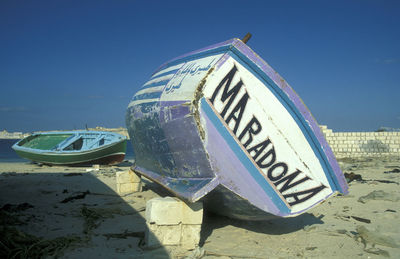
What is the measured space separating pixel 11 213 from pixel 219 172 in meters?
3.53

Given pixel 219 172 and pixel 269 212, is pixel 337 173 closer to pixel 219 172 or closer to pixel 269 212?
pixel 269 212

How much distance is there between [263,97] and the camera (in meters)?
3.59

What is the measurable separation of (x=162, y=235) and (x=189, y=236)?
0.98ft

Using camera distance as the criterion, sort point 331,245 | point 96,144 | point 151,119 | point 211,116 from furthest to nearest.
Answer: point 96,144
point 151,119
point 331,245
point 211,116

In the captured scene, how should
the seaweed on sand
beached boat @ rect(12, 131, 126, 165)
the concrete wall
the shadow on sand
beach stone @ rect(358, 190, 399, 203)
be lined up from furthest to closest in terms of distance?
the concrete wall → beached boat @ rect(12, 131, 126, 165) → beach stone @ rect(358, 190, 399, 203) → the shadow on sand → the seaweed on sand

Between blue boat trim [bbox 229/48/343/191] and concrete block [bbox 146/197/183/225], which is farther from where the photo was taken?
blue boat trim [bbox 229/48/343/191]

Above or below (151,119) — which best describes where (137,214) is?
below

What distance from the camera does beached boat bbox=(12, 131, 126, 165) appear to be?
14.6 m

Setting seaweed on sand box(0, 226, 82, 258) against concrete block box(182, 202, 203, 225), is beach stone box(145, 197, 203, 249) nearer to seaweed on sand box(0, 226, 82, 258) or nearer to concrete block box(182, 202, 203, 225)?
concrete block box(182, 202, 203, 225)

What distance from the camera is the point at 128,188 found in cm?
696

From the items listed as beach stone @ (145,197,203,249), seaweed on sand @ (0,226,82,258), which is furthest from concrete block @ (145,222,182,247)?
seaweed on sand @ (0,226,82,258)

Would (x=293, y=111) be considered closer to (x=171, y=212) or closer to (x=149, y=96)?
(x=171, y=212)

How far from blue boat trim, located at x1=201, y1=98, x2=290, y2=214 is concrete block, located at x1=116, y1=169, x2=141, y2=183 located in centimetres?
412

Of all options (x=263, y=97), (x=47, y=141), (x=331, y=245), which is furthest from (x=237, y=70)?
(x=47, y=141)
